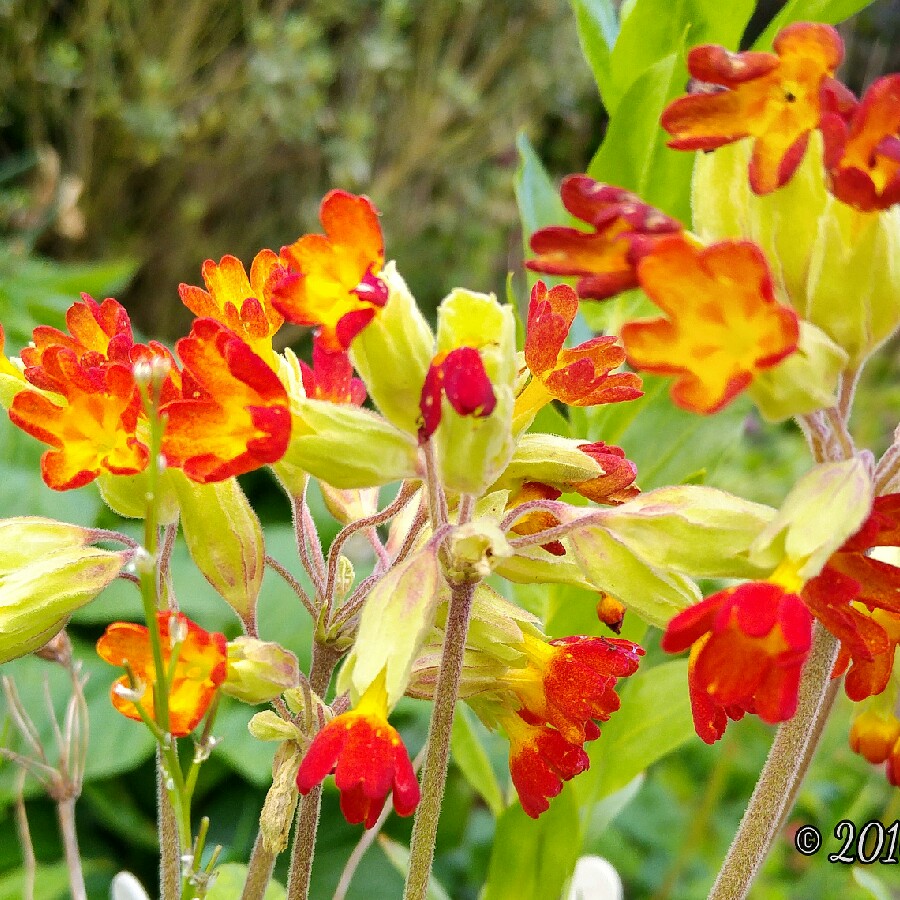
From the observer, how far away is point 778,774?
0.34 meters

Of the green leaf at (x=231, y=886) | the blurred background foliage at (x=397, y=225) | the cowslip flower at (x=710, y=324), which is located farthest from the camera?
the blurred background foliage at (x=397, y=225)

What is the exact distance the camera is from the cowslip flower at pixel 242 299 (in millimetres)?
395

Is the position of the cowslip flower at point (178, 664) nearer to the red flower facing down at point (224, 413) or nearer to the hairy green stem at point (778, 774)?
the red flower facing down at point (224, 413)

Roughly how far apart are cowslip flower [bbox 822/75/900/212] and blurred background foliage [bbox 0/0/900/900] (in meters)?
0.27

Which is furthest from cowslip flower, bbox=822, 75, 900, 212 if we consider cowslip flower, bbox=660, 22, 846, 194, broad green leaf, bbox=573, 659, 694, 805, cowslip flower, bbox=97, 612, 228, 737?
broad green leaf, bbox=573, 659, 694, 805

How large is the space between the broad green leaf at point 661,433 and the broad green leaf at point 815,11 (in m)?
0.21

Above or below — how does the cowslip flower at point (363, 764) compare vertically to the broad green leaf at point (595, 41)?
below

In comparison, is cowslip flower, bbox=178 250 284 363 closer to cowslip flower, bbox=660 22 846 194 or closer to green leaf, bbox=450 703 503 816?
cowslip flower, bbox=660 22 846 194

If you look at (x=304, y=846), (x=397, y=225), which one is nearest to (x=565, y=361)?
(x=304, y=846)

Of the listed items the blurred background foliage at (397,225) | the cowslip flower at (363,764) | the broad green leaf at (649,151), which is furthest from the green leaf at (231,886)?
the broad green leaf at (649,151)

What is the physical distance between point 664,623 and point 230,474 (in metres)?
0.15

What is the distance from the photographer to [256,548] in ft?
1.37

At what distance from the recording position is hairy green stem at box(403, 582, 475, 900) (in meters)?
0.33

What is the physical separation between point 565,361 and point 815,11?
27cm
